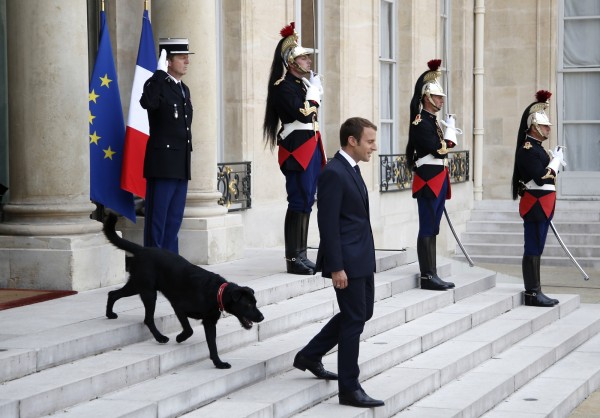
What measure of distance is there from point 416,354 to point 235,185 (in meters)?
3.94

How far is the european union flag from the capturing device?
9.63 meters

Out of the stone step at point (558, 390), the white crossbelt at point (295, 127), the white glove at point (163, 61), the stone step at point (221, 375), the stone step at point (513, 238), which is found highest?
the white glove at point (163, 61)

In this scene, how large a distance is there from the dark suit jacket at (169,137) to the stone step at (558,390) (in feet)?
8.83

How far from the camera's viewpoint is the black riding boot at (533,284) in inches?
449

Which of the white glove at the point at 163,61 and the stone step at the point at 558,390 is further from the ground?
the white glove at the point at 163,61

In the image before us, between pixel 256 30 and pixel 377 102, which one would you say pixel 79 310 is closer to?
pixel 256 30

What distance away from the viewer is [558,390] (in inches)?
355

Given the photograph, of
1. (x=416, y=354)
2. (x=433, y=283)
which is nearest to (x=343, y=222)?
(x=416, y=354)

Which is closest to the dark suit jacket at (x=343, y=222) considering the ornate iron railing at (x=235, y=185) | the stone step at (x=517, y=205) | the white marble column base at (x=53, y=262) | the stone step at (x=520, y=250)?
the white marble column base at (x=53, y=262)

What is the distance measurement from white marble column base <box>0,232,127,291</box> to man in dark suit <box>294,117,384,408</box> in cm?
248

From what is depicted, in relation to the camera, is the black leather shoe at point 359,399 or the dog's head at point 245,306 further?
the black leather shoe at point 359,399

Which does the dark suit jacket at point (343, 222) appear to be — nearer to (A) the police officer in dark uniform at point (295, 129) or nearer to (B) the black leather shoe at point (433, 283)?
Answer: (A) the police officer in dark uniform at point (295, 129)

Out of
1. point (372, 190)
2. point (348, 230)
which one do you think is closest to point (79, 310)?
point (348, 230)

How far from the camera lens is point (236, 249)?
443 inches
